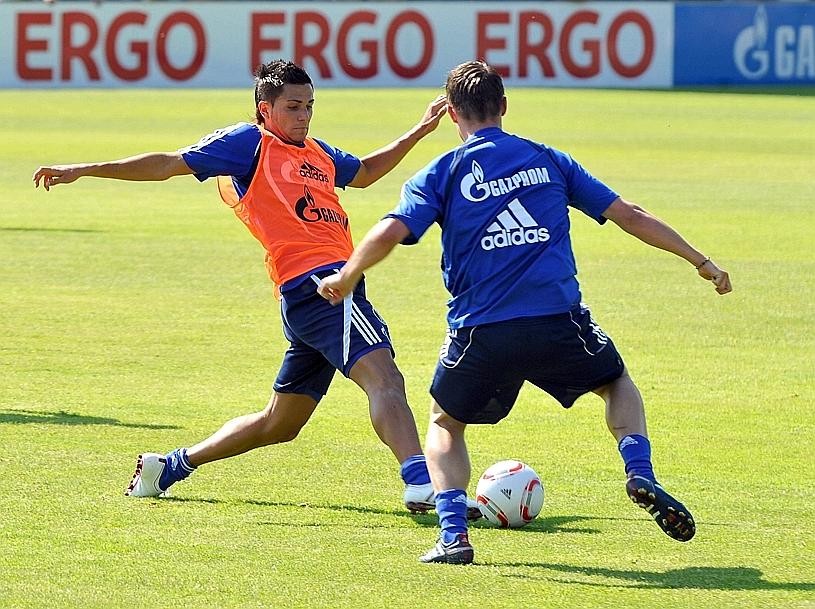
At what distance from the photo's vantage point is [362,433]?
952cm

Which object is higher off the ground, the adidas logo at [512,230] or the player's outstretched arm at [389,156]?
the adidas logo at [512,230]

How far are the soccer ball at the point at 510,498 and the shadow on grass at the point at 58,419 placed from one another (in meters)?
2.56

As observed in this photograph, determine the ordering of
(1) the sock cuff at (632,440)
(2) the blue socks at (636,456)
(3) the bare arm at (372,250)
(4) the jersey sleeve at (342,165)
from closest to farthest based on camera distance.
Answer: (3) the bare arm at (372,250) → (2) the blue socks at (636,456) → (1) the sock cuff at (632,440) → (4) the jersey sleeve at (342,165)

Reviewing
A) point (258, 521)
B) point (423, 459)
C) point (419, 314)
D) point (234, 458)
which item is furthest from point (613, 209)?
point (419, 314)

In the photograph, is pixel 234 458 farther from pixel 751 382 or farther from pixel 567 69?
pixel 567 69

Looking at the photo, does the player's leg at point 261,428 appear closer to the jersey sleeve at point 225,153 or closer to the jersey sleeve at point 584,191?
the jersey sleeve at point 225,153

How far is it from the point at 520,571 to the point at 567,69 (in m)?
41.1

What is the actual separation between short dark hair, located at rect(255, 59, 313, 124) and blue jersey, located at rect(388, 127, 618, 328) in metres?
1.32

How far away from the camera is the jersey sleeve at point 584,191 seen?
6805mm

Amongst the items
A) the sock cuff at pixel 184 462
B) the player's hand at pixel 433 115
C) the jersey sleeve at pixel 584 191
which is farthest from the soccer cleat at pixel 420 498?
the player's hand at pixel 433 115

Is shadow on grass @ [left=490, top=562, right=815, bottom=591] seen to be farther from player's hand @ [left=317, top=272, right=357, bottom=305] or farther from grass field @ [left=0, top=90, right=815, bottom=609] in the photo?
player's hand @ [left=317, top=272, right=357, bottom=305]

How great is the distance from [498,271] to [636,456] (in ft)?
2.82

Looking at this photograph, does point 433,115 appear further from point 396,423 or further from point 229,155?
point 396,423

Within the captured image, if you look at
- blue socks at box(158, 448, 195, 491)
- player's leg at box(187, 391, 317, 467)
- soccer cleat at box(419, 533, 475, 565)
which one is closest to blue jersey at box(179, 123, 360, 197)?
player's leg at box(187, 391, 317, 467)
